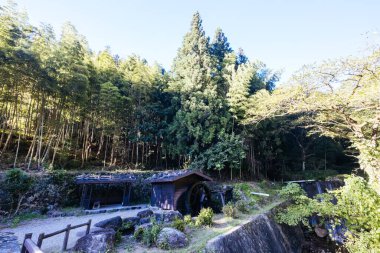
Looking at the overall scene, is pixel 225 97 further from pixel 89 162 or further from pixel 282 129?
pixel 89 162

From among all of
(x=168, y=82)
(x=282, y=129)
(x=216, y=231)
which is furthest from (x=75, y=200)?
(x=282, y=129)

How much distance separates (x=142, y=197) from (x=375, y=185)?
1234 cm

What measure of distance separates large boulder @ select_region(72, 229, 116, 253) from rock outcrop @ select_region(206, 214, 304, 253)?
107 inches

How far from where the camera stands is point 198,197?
11570 millimetres

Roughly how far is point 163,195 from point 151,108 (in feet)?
30.4

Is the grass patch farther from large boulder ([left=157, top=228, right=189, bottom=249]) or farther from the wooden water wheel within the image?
the wooden water wheel

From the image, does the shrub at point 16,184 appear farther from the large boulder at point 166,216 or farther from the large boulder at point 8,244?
the large boulder at point 166,216

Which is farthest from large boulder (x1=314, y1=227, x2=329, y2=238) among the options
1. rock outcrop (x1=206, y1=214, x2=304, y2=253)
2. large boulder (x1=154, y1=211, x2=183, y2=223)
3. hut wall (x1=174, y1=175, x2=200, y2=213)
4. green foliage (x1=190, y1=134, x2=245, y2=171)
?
large boulder (x1=154, y1=211, x2=183, y2=223)

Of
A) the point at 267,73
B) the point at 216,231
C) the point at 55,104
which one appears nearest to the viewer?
the point at 216,231

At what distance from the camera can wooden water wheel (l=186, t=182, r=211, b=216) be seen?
36.2ft

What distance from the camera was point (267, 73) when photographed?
20375mm

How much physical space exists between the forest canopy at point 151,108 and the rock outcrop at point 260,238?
5.29 metres

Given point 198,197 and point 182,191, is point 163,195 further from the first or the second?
point 198,197

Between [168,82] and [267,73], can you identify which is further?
[267,73]
